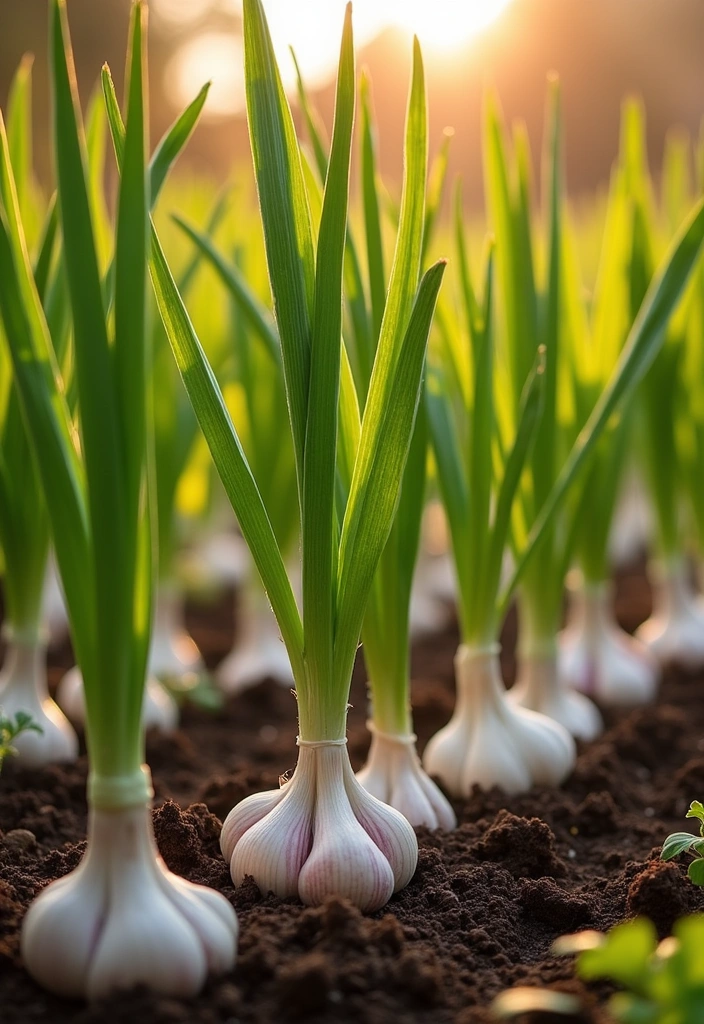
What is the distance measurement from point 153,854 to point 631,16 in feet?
37.3

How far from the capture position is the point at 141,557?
2.53 feet

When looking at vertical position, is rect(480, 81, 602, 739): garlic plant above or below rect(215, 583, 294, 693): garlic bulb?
above

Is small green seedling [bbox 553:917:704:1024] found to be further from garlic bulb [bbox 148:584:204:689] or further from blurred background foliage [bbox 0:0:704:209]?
blurred background foliage [bbox 0:0:704:209]

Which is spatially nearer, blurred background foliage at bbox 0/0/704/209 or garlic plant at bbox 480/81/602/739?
garlic plant at bbox 480/81/602/739

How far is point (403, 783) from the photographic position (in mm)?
1102

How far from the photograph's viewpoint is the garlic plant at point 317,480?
0.87 metres

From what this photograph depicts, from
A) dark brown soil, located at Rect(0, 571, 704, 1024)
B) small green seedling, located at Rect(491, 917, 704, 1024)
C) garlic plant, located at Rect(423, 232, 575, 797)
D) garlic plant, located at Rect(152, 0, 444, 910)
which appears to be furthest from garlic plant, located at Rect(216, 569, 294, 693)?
small green seedling, located at Rect(491, 917, 704, 1024)

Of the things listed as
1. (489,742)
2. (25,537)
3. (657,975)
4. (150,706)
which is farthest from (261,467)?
(657,975)

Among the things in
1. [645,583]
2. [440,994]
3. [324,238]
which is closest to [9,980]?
[440,994]

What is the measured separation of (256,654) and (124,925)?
49.3 inches

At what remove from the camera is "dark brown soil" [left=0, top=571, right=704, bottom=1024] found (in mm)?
726

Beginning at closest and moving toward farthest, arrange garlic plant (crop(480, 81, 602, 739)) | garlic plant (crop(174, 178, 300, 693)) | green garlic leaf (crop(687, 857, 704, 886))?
green garlic leaf (crop(687, 857, 704, 886)) → garlic plant (crop(480, 81, 602, 739)) → garlic plant (crop(174, 178, 300, 693))

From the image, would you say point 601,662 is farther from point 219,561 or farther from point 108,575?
point 219,561

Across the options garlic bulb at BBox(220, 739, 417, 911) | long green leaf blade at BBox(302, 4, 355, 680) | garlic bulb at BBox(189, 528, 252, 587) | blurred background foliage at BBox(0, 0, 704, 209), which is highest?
blurred background foliage at BBox(0, 0, 704, 209)
